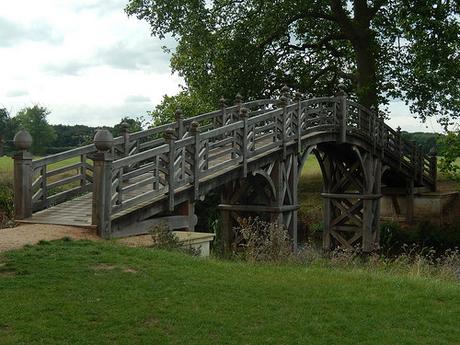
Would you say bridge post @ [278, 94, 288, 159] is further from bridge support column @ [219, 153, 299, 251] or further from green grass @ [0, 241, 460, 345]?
green grass @ [0, 241, 460, 345]

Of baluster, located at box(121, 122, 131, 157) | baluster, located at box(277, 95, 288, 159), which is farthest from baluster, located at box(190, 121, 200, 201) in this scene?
baluster, located at box(277, 95, 288, 159)

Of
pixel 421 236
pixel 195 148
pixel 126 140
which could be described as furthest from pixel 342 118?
pixel 195 148

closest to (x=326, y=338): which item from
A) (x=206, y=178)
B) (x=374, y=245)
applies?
(x=206, y=178)

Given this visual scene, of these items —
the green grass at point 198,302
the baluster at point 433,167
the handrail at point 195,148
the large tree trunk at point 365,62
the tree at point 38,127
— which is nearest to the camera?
the green grass at point 198,302

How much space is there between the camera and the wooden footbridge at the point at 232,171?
40.7 feet

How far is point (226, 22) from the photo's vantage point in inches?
1079

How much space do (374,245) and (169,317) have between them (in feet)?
56.8

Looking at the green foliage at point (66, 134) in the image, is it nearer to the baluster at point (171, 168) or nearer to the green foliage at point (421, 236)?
the green foliage at point (421, 236)

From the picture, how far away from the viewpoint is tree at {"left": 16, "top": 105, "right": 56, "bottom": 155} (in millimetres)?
66375

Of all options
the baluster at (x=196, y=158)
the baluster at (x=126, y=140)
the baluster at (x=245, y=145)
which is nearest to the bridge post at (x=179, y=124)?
the baluster at (x=126, y=140)

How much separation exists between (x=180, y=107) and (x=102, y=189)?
66.5 feet

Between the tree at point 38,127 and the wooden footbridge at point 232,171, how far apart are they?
43520 millimetres

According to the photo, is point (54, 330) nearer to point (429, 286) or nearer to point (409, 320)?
point (409, 320)

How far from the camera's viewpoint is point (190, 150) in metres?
13.8
